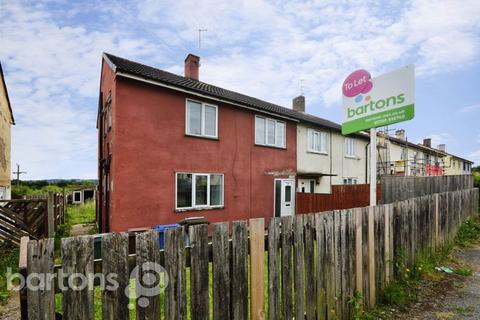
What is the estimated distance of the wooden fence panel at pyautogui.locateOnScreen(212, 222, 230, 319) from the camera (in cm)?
266

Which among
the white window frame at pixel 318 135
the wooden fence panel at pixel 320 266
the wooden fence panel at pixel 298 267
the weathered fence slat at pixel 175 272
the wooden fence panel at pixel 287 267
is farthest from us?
the white window frame at pixel 318 135

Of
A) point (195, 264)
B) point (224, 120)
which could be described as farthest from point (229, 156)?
point (195, 264)

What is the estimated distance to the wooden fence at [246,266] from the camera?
204 cm

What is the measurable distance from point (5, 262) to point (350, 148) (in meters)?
19.6

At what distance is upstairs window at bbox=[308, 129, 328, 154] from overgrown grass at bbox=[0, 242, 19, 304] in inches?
568

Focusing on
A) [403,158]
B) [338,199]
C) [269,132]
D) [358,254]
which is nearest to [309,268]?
[358,254]

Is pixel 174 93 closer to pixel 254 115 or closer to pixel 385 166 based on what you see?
pixel 254 115

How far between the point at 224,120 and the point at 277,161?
4.07 metres

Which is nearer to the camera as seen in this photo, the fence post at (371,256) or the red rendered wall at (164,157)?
the fence post at (371,256)

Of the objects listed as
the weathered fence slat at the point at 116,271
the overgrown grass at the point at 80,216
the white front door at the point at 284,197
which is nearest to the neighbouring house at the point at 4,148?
the overgrown grass at the point at 80,216

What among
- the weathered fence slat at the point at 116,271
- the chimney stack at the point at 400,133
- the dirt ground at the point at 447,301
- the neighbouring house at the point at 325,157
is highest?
the chimney stack at the point at 400,133

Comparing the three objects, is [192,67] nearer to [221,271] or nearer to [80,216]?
[80,216]

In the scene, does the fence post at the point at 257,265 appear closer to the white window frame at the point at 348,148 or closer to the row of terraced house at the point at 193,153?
the row of terraced house at the point at 193,153

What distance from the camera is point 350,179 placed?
781 inches
